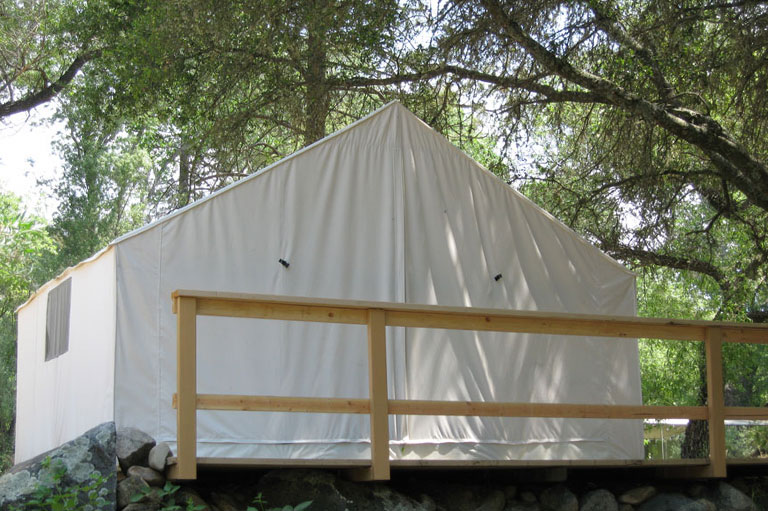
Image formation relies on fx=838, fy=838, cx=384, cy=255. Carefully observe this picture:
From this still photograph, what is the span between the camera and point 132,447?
4.33 meters

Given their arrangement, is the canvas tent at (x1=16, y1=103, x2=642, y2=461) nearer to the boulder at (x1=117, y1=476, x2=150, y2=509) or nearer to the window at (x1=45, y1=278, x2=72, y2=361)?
the window at (x1=45, y1=278, x2=72, y2=361)

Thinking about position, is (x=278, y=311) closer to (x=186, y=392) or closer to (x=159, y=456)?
(x=186, y=392)

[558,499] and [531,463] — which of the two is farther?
[558,499]

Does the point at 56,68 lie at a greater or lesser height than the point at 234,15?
greater

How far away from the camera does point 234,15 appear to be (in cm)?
816

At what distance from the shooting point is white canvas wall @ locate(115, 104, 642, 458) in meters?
5.04

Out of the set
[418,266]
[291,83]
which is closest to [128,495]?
[418,266]

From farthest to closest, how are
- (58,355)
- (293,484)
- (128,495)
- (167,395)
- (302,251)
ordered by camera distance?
(58,355) → (302,251) → (167,395) → (293,484) → (128,495)

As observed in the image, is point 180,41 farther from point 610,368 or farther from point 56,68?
point 56,68

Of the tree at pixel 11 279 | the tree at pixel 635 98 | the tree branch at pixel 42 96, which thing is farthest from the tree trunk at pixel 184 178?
the tree at pixel 635 98

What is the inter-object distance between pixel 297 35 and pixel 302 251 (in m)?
3.40

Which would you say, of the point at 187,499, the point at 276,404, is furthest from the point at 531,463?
the point at 187,499

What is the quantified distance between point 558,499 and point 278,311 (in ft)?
7.40

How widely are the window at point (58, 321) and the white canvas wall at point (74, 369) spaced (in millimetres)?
71
